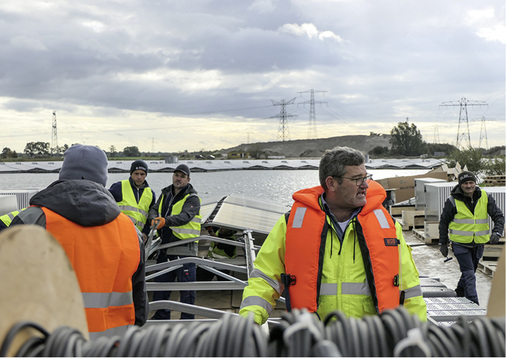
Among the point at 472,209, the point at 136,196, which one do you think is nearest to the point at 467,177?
the point at 472,209

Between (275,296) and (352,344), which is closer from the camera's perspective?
(352,344)

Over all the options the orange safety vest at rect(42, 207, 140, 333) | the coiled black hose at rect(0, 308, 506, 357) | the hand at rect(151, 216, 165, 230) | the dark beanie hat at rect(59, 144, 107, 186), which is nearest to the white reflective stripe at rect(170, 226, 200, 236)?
the hand at rect(151, 216, 165, 230)

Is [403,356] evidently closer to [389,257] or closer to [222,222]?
[389,257]

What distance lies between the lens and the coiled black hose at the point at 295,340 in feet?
3.08

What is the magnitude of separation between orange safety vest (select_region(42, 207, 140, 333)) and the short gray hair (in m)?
1.10

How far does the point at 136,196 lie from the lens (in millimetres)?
6742

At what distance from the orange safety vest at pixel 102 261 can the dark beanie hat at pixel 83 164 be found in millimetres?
334

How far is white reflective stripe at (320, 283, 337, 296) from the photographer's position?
2373 millimetres

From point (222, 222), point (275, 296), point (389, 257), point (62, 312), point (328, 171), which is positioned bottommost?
point (222, 222)

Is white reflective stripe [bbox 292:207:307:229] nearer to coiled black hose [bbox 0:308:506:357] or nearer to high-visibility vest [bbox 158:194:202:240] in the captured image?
coiled black hose [bbox 0:308:506:357]

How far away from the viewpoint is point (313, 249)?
2379 mm

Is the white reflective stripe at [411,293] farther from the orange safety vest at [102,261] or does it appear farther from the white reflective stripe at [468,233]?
the white reflective stripe at [468,233]

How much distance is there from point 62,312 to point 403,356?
0.75m

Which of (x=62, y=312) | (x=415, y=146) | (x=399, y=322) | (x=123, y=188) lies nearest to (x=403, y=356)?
(x=399, y=322)
